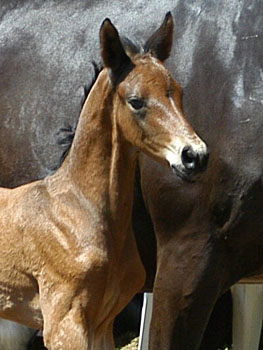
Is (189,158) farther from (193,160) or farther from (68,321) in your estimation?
(68,321)

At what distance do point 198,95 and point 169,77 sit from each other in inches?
39.2

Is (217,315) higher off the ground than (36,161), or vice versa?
(36,161)

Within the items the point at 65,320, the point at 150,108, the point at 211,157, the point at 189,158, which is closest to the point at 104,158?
the point at 150,108

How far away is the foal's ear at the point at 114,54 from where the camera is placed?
4.10 meters

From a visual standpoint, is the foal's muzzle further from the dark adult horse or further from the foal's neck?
the dark adult horse

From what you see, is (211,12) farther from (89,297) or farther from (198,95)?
(89,297)

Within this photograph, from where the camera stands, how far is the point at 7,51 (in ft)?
18.8

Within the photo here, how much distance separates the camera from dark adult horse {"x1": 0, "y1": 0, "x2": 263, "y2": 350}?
16.1 ft

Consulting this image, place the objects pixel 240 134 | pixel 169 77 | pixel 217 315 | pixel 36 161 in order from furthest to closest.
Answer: pixel 217 315
pixel 36 161
pixel 240 134
pixel 169 77

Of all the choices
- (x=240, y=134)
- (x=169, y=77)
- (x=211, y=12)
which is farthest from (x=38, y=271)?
(x=211, y=12)

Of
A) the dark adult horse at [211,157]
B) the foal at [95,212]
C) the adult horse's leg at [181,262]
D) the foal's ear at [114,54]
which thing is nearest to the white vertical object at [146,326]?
the dark adult horse at [211,157]

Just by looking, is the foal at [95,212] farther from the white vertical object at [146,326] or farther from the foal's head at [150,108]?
the white vertical object at [146,326]

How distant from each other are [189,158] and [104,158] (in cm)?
37

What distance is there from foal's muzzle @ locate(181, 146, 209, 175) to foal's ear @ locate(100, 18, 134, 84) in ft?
1.12
